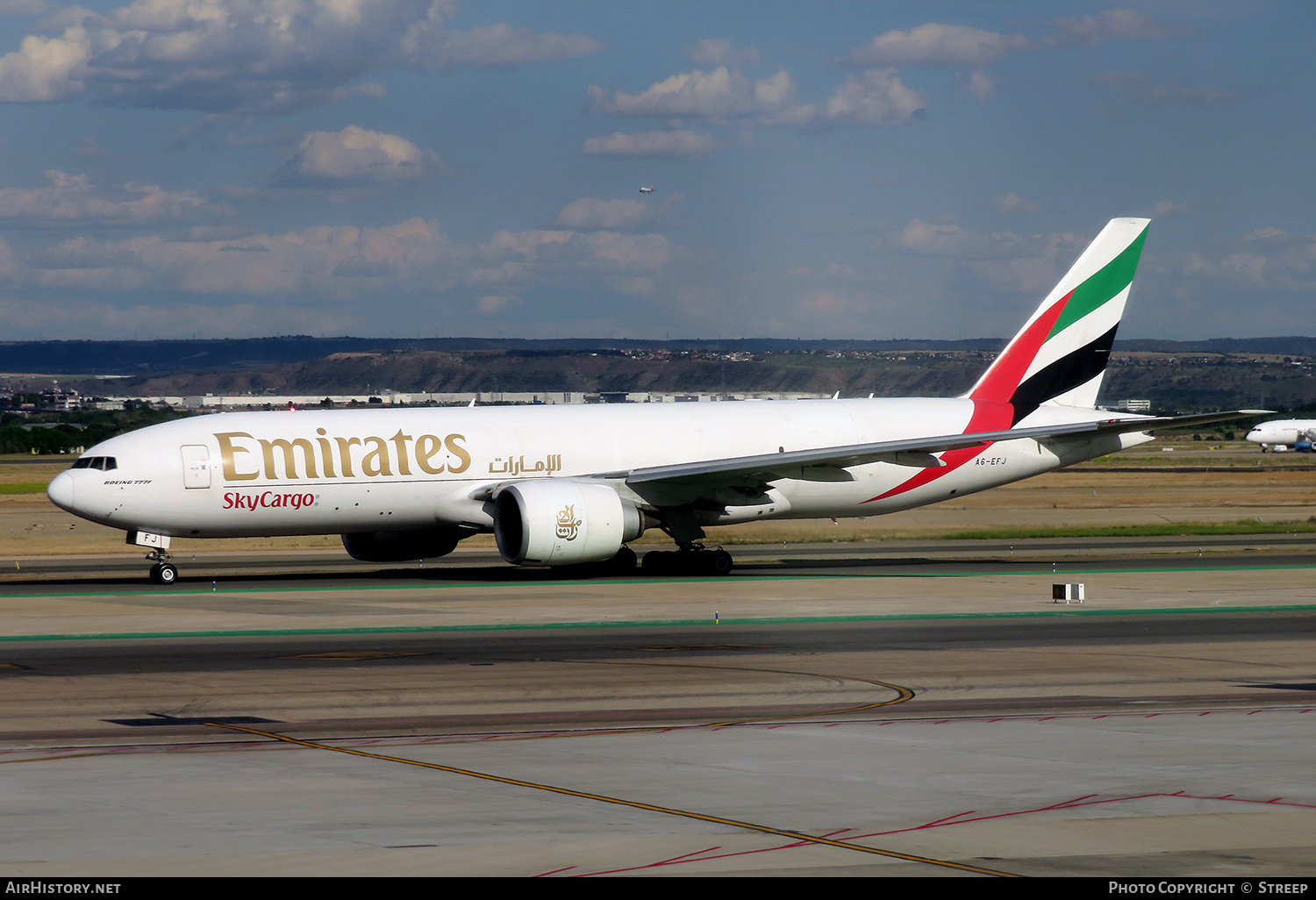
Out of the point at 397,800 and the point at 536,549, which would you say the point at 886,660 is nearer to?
the point at 397,800

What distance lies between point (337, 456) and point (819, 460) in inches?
442

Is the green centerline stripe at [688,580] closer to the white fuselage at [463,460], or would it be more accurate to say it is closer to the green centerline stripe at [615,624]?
the white fuselage at [463,460]

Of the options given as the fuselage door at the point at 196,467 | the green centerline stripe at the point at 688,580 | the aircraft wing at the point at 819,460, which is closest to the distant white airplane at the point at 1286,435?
the green centerline stripe at the point at 688,580

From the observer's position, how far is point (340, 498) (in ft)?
115

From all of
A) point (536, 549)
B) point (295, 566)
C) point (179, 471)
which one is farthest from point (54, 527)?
point (536, 549)

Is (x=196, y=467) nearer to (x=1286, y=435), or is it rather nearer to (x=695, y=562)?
(x=695, y=562)

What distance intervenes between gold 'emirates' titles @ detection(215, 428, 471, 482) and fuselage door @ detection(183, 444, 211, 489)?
0.36 meters

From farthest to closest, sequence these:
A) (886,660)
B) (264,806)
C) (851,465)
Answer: (851,465) → (886,660) → (264,806)

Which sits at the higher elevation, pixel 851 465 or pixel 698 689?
pixel 851 465

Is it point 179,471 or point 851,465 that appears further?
point 851,465

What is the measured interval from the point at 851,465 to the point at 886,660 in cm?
1559

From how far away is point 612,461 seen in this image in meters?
37.7

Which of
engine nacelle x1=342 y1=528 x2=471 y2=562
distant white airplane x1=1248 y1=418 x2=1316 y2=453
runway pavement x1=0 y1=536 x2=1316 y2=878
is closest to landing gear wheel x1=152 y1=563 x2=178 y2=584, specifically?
runway pavement x1=0 y1=536 x2=1316 y2=878

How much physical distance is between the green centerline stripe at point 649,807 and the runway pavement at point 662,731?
5 centimetres
